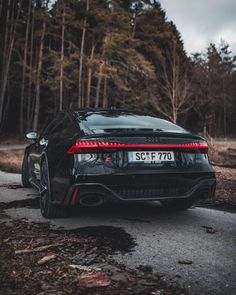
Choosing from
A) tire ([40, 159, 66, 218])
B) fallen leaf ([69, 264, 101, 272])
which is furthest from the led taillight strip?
fallen leaf ([69, 264, 101, 272])

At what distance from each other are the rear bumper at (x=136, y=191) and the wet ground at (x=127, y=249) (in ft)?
1.12

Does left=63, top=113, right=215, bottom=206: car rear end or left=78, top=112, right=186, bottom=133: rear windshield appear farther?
left=78, top=112, right=186, bottom=133: rear windshield

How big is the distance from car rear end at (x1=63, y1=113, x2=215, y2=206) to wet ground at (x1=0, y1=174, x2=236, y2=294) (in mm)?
382

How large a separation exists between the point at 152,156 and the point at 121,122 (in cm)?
65

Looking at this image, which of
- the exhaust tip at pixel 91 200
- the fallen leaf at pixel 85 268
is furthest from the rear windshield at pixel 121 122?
the fallen leaf at pixel 85 268

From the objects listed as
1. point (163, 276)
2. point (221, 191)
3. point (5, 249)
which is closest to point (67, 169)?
point (5, 249)

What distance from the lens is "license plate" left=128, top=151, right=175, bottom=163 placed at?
353 centimetres

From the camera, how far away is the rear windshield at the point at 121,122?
3781mm

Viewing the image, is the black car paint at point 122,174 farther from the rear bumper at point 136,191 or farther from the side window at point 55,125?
the side window at point 55,125

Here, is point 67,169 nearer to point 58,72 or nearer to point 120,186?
point 120,186

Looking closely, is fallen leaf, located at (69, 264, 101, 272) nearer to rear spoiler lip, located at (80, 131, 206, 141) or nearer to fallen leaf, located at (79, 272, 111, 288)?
fallen leaf, located at (79, 272, 111, 288)

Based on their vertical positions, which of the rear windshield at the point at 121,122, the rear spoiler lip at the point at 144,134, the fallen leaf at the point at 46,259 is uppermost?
the rear windshield at the point at 121,122

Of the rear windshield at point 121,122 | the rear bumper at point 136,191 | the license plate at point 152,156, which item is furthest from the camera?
the rear windshield at point 121,122

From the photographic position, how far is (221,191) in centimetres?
614
